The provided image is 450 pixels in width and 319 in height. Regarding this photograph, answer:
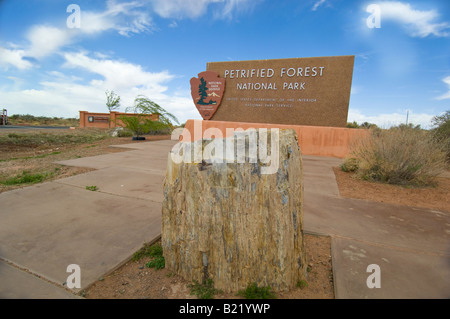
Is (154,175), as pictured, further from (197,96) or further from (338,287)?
(197,96)

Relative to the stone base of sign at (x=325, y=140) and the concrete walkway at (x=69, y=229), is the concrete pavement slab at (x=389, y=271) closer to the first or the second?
the concrete walkway at (x=69, y=229)

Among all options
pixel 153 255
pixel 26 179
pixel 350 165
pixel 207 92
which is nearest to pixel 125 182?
pixel 26 179

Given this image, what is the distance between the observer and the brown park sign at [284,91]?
1099cm

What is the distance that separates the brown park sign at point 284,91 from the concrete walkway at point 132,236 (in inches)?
292

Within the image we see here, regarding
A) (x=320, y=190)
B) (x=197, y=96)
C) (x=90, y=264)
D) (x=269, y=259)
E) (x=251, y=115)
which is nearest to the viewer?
(x=269, y=259)

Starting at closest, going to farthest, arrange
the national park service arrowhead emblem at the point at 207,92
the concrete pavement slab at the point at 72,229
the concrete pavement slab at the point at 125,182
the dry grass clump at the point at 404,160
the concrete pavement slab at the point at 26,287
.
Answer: the concrete pavement slab at the point at 26,287 → the concrete pavement slab at the point at 72,229 → the concrete pavement slab at the point at 125,182 → the dry grass clump at the point at 404,160 → the national park service arrowhead emblem at the point at 207,92

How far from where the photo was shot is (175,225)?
2.21 metres

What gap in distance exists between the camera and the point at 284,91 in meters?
12.0

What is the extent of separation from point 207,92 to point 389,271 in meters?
12.8

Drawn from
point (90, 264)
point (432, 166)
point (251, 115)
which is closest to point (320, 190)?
point (432, 166)

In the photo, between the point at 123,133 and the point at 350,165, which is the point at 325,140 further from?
the point at 123,133

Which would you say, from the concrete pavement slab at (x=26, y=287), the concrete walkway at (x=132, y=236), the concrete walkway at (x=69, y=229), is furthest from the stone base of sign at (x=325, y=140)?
the concrete pavement slab at (x=26, y=287)

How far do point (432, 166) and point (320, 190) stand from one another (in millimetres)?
2964

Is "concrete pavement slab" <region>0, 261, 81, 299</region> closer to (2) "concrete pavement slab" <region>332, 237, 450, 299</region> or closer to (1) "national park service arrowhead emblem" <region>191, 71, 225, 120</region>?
(2) "concrete pavement slab" <region>332, 237, 450, 299</region>
